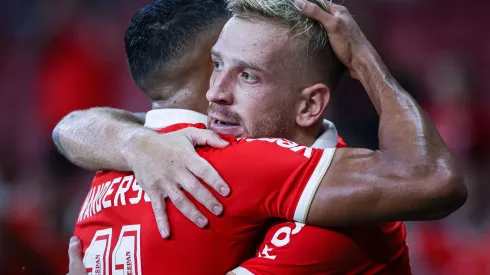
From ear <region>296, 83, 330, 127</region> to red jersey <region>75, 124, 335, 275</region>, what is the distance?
1.02 ft

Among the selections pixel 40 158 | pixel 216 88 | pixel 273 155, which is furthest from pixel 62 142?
pixel 40 158

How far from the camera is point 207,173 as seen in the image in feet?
6.73

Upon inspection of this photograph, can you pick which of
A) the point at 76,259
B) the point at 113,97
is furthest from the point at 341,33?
the point at 113,97

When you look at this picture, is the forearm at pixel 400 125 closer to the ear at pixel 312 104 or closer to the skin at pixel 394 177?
the skin at pixel 394 177

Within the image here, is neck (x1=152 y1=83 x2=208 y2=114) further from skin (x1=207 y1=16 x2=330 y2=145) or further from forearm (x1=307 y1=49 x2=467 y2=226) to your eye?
forearm (x1=307 y1=49 x2=467 y2=226)

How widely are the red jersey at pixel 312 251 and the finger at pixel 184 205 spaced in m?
0.18

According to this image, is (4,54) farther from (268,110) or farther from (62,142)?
(268,110)

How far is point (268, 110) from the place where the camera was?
233 cm

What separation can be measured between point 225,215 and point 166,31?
87 centimetres

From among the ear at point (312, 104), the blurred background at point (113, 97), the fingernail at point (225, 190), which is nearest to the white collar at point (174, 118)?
the ear at point (312, 104)

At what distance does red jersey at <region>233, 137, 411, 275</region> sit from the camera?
204cm

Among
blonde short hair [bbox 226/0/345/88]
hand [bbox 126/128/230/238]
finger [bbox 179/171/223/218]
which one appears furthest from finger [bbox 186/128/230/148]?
blonde short hair [bbox 226/0/345/88]

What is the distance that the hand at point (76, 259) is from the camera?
235 cm

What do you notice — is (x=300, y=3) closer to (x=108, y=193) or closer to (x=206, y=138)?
(x=206, y=138)
